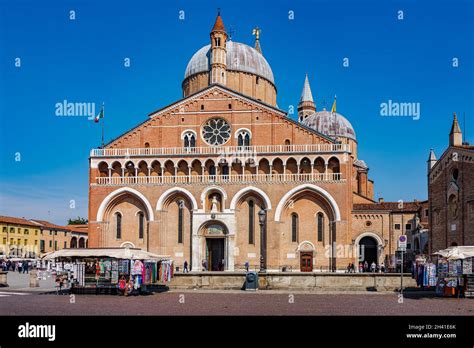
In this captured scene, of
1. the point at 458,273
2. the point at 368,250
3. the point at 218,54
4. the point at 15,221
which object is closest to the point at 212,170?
the point at 218,54

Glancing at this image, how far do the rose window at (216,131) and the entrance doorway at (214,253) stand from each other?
25.5ft

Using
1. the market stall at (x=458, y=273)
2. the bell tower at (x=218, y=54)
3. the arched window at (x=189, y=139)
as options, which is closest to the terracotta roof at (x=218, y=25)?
the bell tower at (x=218, y=54)

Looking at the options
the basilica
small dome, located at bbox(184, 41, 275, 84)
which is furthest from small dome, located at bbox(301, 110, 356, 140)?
the basilica

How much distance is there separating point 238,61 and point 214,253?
23.4 meters

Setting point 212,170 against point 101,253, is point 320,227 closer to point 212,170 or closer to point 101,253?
point 212,170

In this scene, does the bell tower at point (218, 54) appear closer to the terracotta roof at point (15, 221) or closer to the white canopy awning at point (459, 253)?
the white canopy awning at point (459, 253)

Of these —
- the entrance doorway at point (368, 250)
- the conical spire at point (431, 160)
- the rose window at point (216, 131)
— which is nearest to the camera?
the conical spire at point (431, 160)

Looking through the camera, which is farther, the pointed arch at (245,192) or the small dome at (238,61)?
the small dome at (238,61)

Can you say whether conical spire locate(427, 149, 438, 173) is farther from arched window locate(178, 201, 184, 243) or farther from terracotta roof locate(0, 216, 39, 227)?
terracotta roof locate(0, 216, 39, 227)

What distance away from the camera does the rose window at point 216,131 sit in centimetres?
4657

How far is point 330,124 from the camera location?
6838 centimetres
